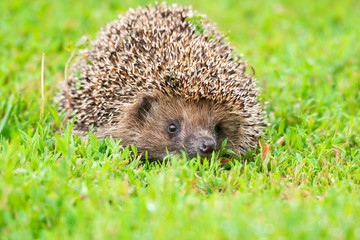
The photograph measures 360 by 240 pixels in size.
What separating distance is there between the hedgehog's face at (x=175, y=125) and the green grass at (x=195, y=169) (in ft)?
0.89

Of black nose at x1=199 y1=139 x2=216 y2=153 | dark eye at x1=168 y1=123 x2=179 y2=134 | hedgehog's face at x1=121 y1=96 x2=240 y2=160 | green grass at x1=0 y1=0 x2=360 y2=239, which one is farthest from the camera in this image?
dark eye at x1=168 y1=123 x2=179 y2=134

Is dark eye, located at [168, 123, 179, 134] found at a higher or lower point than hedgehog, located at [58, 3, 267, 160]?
lower

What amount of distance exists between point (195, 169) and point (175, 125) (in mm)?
892

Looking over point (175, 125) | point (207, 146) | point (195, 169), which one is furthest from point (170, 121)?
point (195, 169)

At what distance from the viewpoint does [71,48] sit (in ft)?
18.7

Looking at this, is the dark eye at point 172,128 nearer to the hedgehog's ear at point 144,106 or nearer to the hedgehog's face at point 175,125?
the hedgehog's face at point 175,125

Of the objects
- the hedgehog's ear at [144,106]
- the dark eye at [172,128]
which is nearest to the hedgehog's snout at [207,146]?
the dark eye at [172,128]

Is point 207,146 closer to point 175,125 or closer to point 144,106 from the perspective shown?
point 175,125

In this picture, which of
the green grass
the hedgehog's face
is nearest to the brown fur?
the hedgehog's face

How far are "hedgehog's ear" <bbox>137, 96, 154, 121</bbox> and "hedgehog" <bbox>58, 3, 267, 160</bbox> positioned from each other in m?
0.01

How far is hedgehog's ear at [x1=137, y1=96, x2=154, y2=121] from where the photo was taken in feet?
16.6

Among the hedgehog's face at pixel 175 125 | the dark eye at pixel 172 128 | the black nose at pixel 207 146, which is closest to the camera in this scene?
the black nose at pixel 207 146

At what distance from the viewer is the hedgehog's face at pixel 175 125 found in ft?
16.0

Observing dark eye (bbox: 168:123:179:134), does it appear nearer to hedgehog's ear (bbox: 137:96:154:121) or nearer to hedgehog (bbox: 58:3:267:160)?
hedgehog (bbox: 58:3:267:160)
